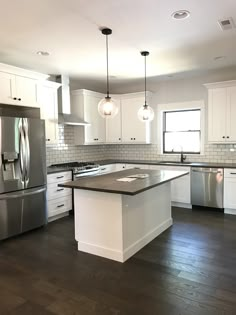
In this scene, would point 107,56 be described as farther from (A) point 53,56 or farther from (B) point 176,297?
(B) point 176,297

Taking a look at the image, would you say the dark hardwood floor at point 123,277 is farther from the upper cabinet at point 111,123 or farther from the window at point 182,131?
the upper cabinet at point 111,123

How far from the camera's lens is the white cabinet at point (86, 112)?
581 centimetres

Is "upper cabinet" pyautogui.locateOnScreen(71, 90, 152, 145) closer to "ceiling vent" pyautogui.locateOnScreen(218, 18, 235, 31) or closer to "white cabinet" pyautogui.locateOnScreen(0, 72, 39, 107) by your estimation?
"white cabinet" pyautogui.locateOnScreen(0, 72, 39, 107)

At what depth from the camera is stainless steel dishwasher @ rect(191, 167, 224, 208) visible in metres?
4.99

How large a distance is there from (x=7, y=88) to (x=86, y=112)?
7.12ft

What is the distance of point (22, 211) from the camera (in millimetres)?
4008

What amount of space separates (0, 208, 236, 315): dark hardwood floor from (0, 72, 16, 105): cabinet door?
6.83 feet

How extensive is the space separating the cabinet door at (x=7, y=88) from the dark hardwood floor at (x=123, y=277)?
2081 mm

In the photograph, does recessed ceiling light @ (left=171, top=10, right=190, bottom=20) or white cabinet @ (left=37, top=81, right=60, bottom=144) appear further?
white cabinet @ (left=37, top=81, right=60, bottom=144)

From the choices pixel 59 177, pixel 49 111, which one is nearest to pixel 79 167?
pixel 59 177

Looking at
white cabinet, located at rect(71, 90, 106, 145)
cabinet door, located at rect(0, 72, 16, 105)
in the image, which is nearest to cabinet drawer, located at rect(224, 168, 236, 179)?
white cabinet, located at rect(71, 90, 106, 145)

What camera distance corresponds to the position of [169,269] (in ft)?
9.52

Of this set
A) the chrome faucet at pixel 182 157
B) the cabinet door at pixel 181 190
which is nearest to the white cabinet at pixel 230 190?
the cabinet door at pixel 181 190

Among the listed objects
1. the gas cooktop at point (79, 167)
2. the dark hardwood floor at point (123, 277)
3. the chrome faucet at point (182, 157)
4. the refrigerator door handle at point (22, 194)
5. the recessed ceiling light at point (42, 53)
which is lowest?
the dark hardwood floor at point (123, 277)
